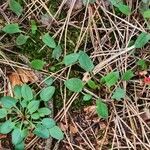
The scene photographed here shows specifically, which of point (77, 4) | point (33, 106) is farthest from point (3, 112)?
point (77, 4)

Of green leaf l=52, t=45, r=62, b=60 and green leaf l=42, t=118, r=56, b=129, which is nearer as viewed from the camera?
green leaf l=42, t=118, r=56, b=129

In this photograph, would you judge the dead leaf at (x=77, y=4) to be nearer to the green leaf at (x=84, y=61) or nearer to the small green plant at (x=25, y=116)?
the green leaf at (x=84, y=61)

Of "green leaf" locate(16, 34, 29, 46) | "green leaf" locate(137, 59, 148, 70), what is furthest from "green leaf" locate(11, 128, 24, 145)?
"green leaf" locate(137, 59, 148, 70)

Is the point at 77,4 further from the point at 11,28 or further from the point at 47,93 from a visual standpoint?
the point at 47,93

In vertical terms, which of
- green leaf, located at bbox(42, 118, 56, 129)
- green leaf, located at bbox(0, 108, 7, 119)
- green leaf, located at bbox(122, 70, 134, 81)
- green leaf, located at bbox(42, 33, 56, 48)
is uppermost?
green leaf, located at bbox(42, 33, 56, 48)

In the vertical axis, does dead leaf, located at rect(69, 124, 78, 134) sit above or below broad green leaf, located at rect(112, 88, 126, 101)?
below

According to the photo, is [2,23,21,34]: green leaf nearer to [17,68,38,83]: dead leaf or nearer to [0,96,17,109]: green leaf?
→ [17,68,38,83]: dead leaf

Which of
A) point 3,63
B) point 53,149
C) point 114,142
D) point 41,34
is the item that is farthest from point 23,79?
point 114,142

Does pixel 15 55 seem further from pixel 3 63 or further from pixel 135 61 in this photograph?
pixel 135 61
